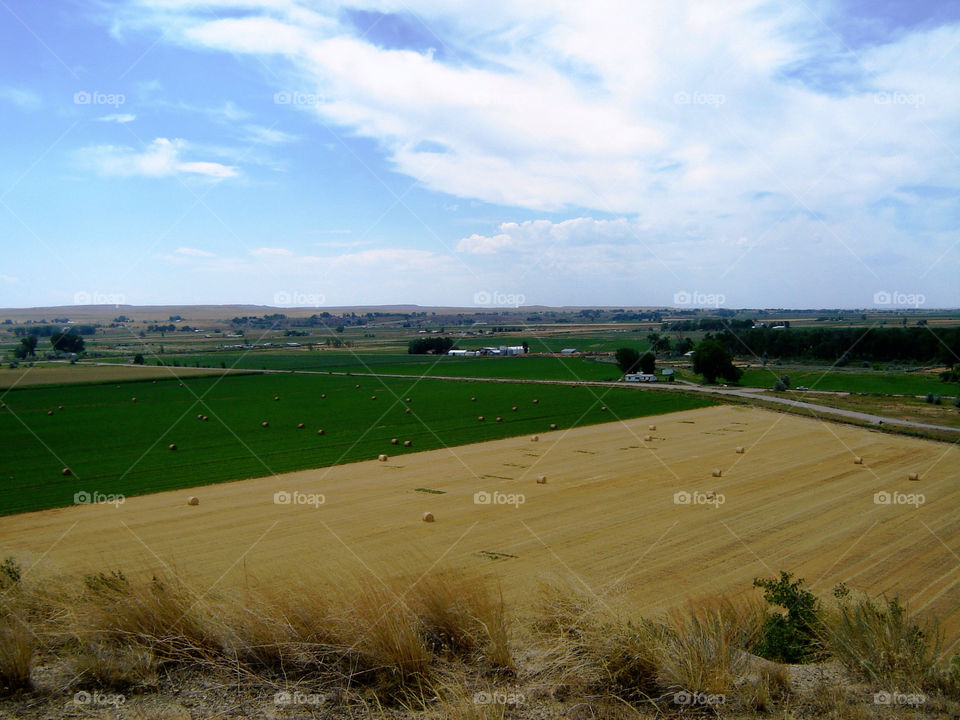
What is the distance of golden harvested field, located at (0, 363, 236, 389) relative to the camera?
6794cm

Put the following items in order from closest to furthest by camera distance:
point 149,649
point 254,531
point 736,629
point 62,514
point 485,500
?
1. point 149,649
2. point 736,629
3. point 254,531
4. point 62,514
5. point 485,500

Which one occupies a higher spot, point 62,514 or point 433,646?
point 433,646

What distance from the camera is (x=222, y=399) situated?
5500 centimetres

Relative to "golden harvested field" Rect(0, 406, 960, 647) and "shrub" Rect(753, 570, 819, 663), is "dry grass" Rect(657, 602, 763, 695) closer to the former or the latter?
"shrub" Rect(753, 570, 819, 663)

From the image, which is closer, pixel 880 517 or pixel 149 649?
pixel 149 649

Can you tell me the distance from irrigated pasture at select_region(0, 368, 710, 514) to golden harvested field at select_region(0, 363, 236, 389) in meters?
4.95

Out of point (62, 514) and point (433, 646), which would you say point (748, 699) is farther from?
point (62, 514)

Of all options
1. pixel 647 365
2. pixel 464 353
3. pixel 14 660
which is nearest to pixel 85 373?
pixel 464 353

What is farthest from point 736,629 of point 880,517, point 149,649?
point 880,517

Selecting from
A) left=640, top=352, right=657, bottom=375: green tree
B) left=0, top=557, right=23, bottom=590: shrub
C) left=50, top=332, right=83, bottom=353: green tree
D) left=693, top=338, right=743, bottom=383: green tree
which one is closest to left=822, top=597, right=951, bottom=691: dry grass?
left=0, top=557, right=23, bottom=590: shrub

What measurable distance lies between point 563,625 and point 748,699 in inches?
77.7

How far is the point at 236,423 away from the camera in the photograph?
136ft

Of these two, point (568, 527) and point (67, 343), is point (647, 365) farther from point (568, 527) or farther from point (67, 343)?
point (67, 343)

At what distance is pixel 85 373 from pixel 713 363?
69.0 metres
